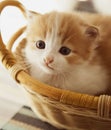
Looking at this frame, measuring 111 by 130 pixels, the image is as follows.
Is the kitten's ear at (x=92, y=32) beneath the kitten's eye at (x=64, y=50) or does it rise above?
above

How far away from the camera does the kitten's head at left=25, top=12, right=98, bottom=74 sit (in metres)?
0.68

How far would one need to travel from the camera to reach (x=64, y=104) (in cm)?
67

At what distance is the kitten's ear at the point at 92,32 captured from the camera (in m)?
0.67

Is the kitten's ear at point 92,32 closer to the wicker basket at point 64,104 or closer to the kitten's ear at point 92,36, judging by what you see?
the kitten's ear at point 92,36

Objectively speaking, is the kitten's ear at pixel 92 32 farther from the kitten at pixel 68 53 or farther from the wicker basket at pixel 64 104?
the wicker basket at pixel 64 104

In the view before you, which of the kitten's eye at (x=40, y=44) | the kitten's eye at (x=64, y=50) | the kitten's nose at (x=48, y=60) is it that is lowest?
the kitten's nose at (x=48, y=60)

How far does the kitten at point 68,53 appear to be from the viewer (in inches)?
26.9

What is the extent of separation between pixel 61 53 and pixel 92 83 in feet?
0.41

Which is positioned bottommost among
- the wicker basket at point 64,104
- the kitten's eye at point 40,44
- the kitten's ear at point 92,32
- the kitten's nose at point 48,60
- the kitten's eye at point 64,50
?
the wicker basket at point 64,104

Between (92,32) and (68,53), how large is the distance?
7cm

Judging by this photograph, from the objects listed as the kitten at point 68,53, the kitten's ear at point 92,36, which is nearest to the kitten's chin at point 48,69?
the kitten at point 68,53

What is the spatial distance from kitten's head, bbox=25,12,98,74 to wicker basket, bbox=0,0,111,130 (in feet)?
0.18

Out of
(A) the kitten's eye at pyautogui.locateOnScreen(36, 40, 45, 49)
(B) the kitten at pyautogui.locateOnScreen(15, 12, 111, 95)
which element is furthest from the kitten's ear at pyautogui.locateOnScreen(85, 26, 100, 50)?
(A) the kitten's eye at pyautogui.locateOnScreen(36, 40, 45, 49)

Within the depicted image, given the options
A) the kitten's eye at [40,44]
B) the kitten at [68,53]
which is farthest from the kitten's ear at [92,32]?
the kitten's eye at [40,44]
